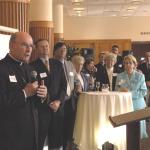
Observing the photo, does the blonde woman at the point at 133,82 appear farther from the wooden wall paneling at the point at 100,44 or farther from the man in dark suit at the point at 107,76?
the wooden wall paneling at the point at 100,44

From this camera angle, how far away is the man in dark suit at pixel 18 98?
2830 millimetres

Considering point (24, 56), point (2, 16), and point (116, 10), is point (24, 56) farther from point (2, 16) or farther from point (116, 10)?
point (116, 10)

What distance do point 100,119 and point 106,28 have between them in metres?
12.4

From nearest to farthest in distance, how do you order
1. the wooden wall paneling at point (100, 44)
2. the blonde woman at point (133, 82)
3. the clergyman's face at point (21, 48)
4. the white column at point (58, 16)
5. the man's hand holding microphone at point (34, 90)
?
1. the man's hand holding microphone at point (34, 90)
2. the clergyman's face at point (21, 48)
3. the blonde woman at point (133, 82)
4. the white column at point (58, 16)
5. the wooden wall paneling at point (100, 44)

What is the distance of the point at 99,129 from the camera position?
5.18m

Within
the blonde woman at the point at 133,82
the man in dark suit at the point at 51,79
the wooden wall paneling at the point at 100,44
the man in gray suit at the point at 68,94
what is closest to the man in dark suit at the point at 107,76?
the blonde woman at the point at 133,82

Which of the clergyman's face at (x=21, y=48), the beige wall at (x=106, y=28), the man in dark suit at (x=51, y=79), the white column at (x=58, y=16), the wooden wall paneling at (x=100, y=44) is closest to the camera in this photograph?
the clergyman's face at (x=21, y=48)

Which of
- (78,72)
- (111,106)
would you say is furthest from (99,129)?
(78,72)

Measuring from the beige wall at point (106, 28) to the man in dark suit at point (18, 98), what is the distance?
562 inches

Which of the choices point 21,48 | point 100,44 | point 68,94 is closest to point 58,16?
point 100,44

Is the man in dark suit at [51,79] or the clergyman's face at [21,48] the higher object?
the clergyman's face at [21,48]

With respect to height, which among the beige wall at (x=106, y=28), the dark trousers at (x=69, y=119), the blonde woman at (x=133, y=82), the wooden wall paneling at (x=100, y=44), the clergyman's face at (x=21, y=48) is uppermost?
the beige wall at (x=106, y=28)

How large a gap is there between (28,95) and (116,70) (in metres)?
4.33

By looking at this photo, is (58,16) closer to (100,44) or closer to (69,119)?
(100,44)
